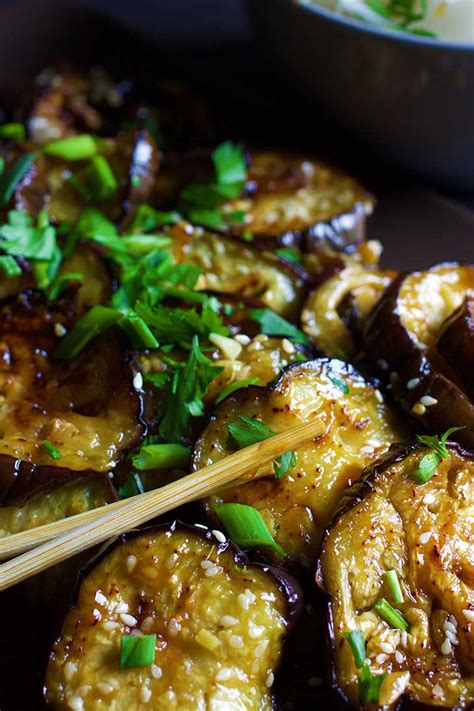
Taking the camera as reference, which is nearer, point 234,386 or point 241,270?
point 234,386

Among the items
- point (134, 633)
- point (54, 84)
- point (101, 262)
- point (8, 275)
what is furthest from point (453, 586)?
point (54, 84)

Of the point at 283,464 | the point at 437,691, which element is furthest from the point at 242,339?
the point at 437,691

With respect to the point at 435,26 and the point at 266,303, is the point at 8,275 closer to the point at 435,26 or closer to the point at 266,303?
the point at 266,303

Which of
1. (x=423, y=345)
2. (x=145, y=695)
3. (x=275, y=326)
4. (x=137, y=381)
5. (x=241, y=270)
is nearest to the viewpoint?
(x=145, y=695)

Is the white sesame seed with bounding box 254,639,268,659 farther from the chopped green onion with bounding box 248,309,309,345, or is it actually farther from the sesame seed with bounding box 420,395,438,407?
the chopped green onion with bounding box 248,309,309,345

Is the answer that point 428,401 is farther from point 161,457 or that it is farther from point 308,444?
point 161,457

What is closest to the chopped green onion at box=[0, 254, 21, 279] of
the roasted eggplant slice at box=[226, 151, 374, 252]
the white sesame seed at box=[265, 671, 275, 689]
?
the roasted eggplant slice at box=[226, 151, 374, 252]
